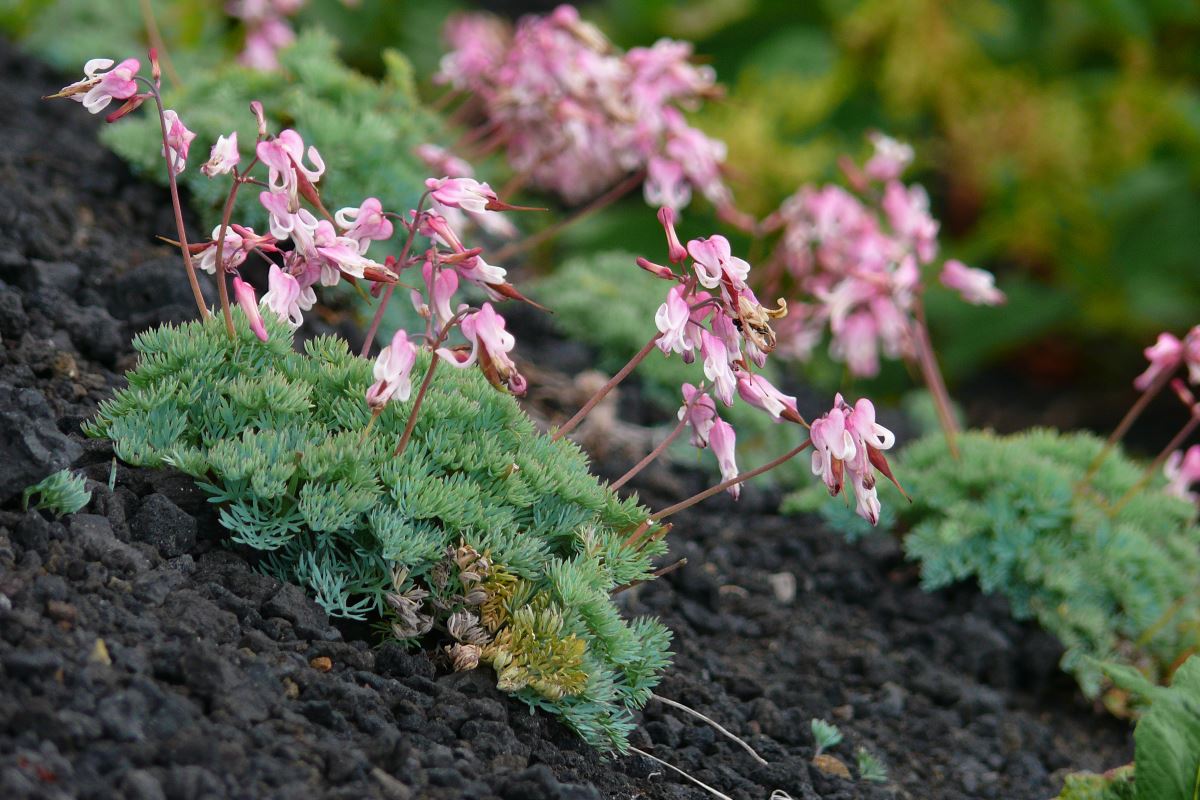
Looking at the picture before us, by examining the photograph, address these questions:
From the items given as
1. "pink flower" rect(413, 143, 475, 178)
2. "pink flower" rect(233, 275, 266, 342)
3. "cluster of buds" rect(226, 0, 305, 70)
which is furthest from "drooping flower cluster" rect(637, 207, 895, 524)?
"cluster of buds" rect(226, 0, 305, 70)

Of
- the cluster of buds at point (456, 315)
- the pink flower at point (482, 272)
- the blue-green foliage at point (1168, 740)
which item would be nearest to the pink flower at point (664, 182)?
the cluster of buds at point (456, 315)

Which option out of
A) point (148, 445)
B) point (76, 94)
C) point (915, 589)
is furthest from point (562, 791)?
point (915, 589)

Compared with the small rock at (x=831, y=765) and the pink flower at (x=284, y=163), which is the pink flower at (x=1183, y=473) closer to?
the small rock at (x=831, y=765)

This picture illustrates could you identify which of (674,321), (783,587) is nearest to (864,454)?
(674,321)

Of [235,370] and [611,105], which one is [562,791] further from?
[611,105]

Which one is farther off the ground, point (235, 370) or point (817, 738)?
point (235, 370)

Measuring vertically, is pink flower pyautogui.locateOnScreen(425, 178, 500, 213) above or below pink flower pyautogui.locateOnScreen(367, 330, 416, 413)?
above

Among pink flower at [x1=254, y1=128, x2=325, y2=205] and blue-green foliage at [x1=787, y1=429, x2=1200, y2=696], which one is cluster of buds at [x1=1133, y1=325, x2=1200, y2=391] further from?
pink flower at [x1=254, y1=128, x2=325, y2=205]
